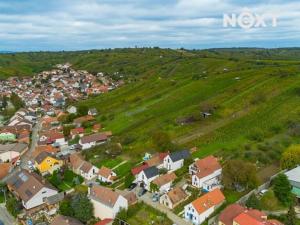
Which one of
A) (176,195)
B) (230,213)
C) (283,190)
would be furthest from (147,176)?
(283,190)

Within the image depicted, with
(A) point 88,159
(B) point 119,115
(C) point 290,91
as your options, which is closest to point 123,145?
(A) point 88,159

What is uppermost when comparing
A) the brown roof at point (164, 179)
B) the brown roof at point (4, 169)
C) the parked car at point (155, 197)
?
the brown roof at point (164, 179)

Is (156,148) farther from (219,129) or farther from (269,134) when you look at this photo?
(269,134)

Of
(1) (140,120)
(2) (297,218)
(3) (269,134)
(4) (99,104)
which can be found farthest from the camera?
(4) (99,104)

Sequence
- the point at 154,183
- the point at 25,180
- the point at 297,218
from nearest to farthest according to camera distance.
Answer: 1. the point at 297,218
2. the point at 154,183
3. the point at 25,180

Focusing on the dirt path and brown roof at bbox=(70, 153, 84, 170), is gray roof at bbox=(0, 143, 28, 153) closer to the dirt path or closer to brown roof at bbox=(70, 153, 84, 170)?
brown roof at bbox=(70, 153, 84, 170)

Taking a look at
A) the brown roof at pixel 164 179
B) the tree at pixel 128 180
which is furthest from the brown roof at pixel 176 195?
the tree at pixel 128 180

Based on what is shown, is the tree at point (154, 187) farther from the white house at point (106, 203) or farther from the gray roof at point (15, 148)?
the gray roof at point (15, 148)
